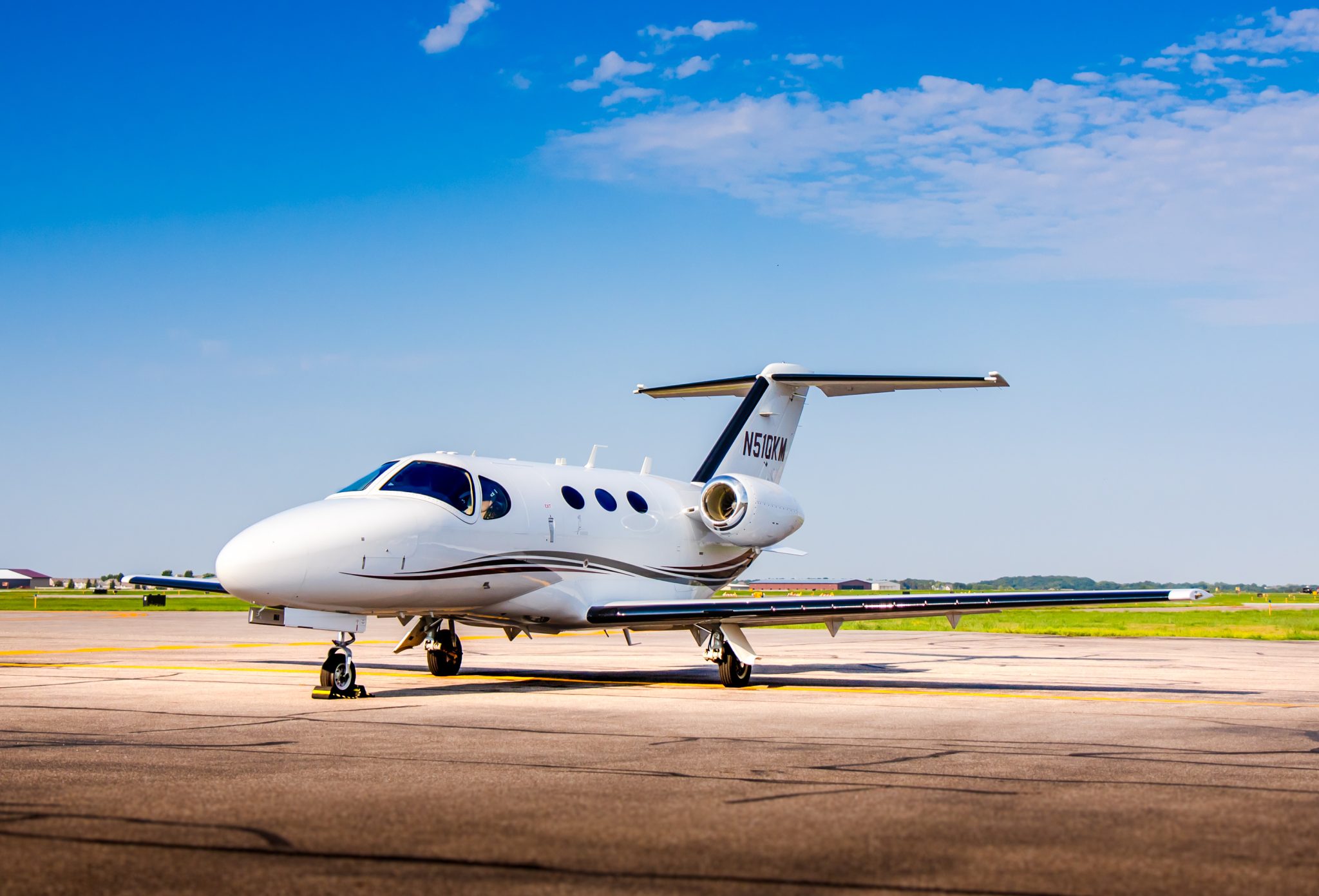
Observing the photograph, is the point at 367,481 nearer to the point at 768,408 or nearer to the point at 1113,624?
the point at 768,408

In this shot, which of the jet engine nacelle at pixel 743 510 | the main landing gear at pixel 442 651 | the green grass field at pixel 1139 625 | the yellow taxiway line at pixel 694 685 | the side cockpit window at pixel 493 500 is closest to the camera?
the yellow taxiway line at pixel 694 685

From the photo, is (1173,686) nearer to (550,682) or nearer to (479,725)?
(550,682)

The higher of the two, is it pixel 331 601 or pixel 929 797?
pixel 331 601

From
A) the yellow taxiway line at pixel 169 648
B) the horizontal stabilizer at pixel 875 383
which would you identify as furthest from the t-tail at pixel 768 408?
the yellow taxiway line at pixel 169 648

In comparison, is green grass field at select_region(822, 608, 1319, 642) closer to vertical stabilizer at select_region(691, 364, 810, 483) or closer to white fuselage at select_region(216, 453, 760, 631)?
vertical stabilizer at select_region(691, 364, 810, 483)

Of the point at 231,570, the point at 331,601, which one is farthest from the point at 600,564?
the point at 231,570

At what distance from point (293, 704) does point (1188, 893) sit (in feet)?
35.8

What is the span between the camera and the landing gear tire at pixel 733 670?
58.0ft

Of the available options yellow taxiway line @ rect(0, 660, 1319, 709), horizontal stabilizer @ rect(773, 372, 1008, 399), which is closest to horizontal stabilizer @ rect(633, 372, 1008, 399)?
horizontal stabilizer @ rect(773, 372, 1008, 399)

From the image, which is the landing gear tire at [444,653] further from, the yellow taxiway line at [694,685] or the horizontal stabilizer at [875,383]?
the horizontal stabilizer at [875,383]

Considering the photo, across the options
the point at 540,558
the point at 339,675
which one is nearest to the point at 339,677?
the point at 339,675

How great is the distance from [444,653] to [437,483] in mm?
3563

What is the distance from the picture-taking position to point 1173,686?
59.4ft

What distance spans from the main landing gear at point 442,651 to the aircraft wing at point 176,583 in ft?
10.5
